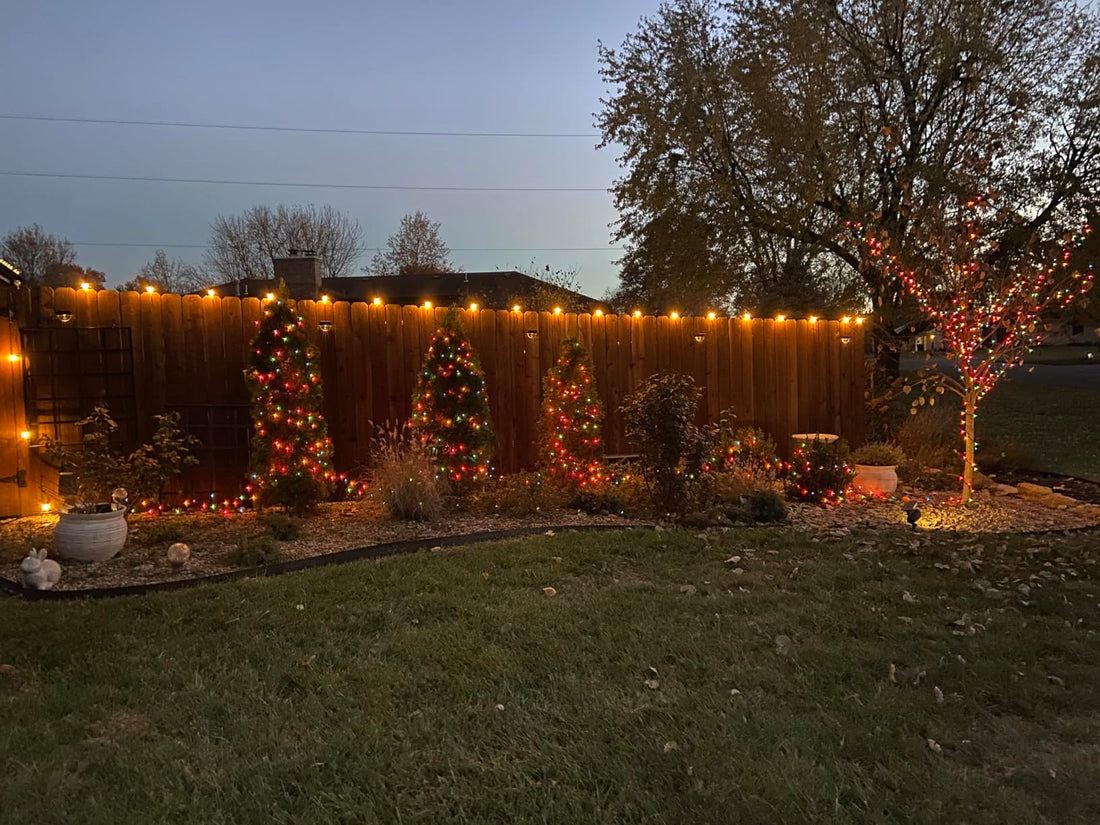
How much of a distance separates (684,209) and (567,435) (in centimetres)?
748

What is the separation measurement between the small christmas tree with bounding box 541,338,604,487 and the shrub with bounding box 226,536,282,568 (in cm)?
→ 285

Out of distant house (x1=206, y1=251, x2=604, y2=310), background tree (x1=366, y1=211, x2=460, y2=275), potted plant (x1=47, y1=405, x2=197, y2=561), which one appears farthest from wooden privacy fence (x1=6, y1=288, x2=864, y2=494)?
background tree (x1=366, y1=211, x2=460, y2=275)

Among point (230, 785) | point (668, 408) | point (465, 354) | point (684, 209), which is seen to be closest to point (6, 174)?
point (684, 209)

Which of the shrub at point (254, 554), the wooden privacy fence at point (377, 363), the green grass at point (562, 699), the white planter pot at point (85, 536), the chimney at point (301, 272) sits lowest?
the green grass at point (562, 699)

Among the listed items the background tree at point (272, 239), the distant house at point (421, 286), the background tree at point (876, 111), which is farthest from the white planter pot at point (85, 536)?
the background tree at point (272, 239)

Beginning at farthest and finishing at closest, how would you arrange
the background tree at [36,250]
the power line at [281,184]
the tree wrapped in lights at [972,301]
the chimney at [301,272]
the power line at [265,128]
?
the background tree at [36,250] < the power line at [281,184] < the power line at [265,128] < the chimney at [301,272] < the tree wrapped in lights at [972,301]

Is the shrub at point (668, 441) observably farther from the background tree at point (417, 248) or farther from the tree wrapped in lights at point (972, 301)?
the background tree at point (417, 248)

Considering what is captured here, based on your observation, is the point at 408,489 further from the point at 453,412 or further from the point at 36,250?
the point at 36,250

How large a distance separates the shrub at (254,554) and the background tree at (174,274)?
25.7m

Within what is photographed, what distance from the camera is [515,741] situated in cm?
230

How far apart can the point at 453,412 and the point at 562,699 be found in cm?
390

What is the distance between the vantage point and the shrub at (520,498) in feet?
19.3

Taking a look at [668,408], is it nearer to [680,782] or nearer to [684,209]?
[680,782]

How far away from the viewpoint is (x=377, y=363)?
22.4ft
